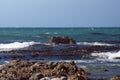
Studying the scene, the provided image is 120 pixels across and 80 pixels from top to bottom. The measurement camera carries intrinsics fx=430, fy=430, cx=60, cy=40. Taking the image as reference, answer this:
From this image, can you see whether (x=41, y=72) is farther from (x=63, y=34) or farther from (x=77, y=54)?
(x=63, y=34)

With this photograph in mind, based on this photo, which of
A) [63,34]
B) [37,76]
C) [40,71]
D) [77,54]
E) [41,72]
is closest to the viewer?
[37,76]

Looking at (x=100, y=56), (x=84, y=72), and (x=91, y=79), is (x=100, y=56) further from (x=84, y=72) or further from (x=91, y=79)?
(x=91, y=79)

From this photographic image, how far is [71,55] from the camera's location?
38.7m

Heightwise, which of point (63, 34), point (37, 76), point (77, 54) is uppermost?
point (37, 76)

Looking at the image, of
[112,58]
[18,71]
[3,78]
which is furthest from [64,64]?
[112,58]

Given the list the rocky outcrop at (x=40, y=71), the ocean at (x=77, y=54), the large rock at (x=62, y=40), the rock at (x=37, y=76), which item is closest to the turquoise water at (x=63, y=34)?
the large rock at (x=62, y=40)

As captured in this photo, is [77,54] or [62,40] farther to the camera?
[62,40]

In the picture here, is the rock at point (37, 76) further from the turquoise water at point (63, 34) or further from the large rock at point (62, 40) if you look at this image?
the turquoise water at point (63, 34)

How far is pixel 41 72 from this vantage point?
2311 cm

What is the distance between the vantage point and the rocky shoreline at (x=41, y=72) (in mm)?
21359

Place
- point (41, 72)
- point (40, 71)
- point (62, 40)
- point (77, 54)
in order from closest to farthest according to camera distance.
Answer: point (41, 72), point (40, 71), point (77, 54), point (62, 40)

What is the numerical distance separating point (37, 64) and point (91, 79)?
3967 millimetres

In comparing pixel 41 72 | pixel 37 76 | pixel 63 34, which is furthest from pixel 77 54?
pixel 63 34

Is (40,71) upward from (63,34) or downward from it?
upward
